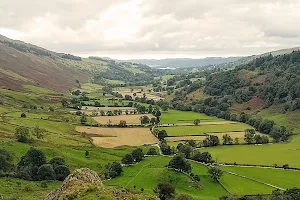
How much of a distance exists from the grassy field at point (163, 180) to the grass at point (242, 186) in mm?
3668

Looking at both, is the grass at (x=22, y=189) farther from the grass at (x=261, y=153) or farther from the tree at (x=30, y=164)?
the grass at (x=261, y=153)

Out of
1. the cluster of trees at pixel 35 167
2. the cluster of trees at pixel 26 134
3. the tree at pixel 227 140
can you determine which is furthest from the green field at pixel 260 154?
the cluster of trees at pixel 26 134

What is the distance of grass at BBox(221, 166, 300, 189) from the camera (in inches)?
4946

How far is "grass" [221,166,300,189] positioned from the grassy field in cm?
1543

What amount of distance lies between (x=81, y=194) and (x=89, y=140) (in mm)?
140069

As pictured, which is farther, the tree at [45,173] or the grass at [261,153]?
the grass at [261,153]

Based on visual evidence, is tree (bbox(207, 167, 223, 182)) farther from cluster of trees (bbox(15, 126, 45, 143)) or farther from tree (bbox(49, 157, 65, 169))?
cluster of trees (bbox(15, 126, 45, 143))

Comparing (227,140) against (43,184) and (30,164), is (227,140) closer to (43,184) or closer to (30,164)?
(30,164)

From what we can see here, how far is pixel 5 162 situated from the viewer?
11406 centimetres

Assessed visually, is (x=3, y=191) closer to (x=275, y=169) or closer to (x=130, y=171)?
(x=130, y=171)

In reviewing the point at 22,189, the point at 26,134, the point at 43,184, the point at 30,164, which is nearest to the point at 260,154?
the point at 43,184

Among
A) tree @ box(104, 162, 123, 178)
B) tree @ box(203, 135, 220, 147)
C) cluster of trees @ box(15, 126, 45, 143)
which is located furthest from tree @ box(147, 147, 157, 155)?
cluster of trees @ box(15, 126, 45, 143)

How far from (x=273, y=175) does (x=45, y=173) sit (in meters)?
80.5

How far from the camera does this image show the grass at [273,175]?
412 ft
